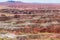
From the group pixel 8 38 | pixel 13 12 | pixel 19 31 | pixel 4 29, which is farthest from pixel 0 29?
pixel 13 12

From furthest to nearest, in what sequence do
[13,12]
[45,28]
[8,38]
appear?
[13,12] → [45,28] → [8,38]

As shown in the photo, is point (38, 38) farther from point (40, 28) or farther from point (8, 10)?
point (8, 10)

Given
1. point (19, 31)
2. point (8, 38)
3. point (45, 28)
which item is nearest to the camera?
point (8, 38)

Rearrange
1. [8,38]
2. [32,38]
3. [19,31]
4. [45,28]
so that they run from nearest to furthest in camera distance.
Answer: [8,38] → [32,38] → [19,31] → [45,28]

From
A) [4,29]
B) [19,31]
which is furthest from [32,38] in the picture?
[4,29]

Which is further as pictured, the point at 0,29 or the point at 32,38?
the point at 0,29

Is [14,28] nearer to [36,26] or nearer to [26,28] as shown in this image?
[26,28]

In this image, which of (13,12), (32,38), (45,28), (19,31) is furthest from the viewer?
(13,12)

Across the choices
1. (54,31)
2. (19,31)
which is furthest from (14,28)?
(54,31)

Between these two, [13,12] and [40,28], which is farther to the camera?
[13,12]
